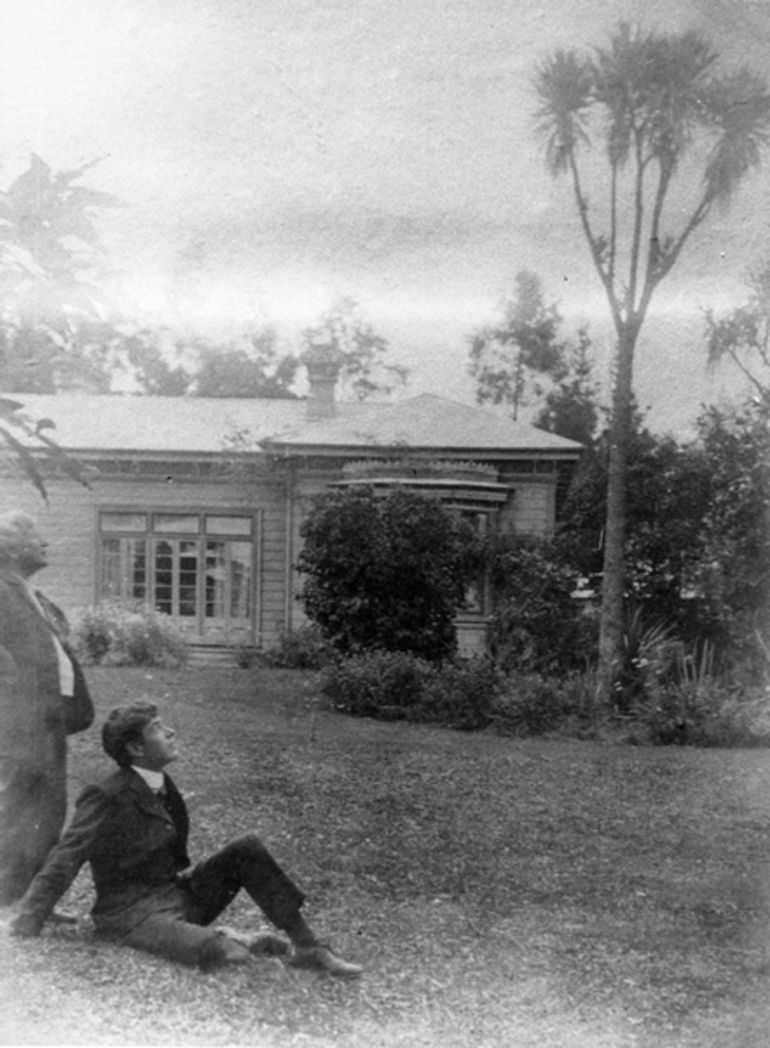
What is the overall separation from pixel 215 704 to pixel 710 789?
255cm

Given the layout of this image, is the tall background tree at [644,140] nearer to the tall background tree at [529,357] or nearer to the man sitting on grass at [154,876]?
the tall background tree at [529,357]

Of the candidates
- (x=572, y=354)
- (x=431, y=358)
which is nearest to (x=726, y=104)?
(x=572, y=354)

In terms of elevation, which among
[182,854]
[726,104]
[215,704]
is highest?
[726,104]

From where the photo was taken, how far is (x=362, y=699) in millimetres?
6258

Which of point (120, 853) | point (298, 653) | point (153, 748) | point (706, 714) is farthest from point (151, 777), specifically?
point (706, 714)

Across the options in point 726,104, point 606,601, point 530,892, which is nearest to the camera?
point 530,892

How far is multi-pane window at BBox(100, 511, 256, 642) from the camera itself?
6.17 metres

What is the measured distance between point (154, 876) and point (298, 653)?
3320mm

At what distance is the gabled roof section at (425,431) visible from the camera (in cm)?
650

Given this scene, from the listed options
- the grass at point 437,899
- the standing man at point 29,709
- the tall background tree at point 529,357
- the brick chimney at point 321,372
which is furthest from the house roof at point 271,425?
the grass at point 437,899

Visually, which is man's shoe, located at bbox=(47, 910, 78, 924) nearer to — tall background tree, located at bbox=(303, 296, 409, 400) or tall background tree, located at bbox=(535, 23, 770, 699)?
tall background tree, located at bbox=(303, 296, 409, 400)

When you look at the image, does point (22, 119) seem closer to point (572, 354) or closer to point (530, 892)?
point (572, 354)

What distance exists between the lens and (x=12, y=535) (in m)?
3.75

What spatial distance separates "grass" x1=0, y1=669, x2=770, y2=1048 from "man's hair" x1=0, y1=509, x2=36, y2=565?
91 cm
